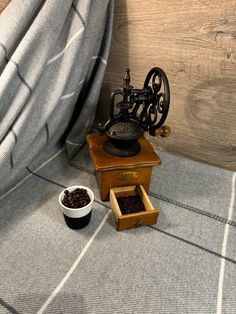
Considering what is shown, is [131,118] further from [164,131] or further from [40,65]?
[40,65]

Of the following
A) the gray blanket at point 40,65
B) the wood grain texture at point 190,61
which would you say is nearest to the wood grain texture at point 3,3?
the gray blanket at point 40,65

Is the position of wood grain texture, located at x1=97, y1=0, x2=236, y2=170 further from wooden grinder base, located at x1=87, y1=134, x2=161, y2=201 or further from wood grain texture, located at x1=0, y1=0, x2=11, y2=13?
wood grain texture, located at x1=0, y1=0, x2=11, y2=13

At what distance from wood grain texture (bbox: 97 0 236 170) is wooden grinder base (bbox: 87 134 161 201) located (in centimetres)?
25

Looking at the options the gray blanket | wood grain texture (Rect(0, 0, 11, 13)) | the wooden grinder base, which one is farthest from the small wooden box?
wood grain texture (Rect(0, 0, 11, 13))

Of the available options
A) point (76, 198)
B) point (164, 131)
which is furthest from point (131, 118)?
point (76, 198)

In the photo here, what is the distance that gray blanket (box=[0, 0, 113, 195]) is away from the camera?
699 mm

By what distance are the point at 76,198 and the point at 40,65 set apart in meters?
0.40

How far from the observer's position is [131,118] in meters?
0.78

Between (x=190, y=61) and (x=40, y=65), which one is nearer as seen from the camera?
(x=40, y=65)

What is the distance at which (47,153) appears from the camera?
1010mm

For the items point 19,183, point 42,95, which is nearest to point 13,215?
point 19,183

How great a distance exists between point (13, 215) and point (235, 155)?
0.81 meters

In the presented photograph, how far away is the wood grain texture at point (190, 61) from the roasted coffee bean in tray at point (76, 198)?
0.48m

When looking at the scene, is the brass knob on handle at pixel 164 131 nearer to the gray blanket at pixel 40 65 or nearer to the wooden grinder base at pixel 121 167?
the wooden grinder base at pixel 121 167
